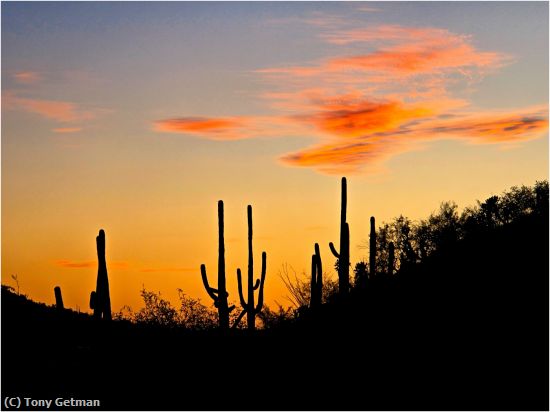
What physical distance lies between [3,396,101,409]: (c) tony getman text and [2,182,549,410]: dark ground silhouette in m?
0.33

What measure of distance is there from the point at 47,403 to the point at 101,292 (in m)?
9.31

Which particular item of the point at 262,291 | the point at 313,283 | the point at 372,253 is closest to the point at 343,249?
the point at 313,283

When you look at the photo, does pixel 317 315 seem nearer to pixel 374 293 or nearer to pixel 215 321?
Result: pixel 374 293

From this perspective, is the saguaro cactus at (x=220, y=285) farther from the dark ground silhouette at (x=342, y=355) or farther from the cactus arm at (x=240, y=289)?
the dark ground silhouette at (x=342, y=355)

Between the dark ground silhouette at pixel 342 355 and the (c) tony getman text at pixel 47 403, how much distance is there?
0.33 m

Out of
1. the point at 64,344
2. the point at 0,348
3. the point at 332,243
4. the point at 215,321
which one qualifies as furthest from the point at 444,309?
the point at 215,321

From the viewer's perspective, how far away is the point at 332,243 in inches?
1188

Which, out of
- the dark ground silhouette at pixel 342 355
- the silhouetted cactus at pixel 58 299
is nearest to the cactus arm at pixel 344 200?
the dark ground silhouette at pixel 342 355

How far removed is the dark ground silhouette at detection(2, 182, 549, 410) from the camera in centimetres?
1788

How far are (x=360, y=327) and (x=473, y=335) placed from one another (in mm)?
3726

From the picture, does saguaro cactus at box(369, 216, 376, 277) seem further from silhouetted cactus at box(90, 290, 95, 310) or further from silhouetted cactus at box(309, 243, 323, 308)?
silhouetted cactus at box(90, 290, 95, 310)

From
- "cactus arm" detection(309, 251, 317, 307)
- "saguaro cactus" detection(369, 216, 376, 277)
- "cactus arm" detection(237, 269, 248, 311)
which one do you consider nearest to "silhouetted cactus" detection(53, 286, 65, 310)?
"cactus arm" detection(237, 269, 248, 311)

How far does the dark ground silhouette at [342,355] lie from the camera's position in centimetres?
1788

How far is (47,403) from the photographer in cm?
1770
